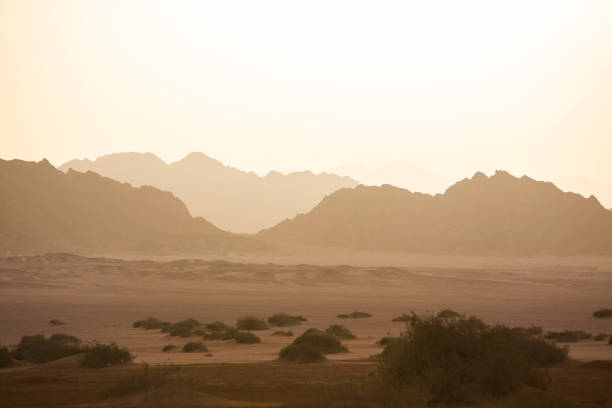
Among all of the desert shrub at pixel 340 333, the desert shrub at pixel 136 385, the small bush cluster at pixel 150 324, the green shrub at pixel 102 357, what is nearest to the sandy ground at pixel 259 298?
the desert shrub at pixel 340 333

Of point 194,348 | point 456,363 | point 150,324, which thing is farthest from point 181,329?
point 456,363

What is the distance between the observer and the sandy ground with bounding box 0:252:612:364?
1172 inches

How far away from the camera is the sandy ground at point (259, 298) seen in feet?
97.7

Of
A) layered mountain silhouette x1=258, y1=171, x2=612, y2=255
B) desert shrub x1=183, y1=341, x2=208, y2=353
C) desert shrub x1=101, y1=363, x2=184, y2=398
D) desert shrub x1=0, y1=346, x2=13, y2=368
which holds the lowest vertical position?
desert shrub x1=183, y1=341, x2=208, y2=353

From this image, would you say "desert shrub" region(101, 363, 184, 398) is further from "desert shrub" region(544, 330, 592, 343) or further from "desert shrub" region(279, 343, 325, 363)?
"desert shrub" region(544, 330, 592, 343)

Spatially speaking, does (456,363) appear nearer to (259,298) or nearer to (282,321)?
(282,321)

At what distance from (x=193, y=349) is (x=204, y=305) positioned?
875 inches

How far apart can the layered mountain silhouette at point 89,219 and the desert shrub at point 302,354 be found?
293 ft

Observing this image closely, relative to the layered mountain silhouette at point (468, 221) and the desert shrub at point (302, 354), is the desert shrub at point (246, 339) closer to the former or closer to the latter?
the desert shrub at point (302, 354)

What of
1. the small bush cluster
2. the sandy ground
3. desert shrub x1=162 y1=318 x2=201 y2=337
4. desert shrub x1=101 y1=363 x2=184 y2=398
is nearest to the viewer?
desert shrub x1=101 y1=363 x2=184 y2=398

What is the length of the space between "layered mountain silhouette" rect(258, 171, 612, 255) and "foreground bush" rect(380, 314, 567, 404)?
354ft

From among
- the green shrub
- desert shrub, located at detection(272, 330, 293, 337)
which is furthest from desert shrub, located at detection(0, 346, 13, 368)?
desert shrub, located at detection(272, 330, 293, 337)

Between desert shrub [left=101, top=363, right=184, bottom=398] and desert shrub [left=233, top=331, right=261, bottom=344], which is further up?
desert shrub [left=101, top=363, right=184, bottom=398]

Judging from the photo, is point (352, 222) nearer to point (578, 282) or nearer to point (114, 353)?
point (578, 282)
